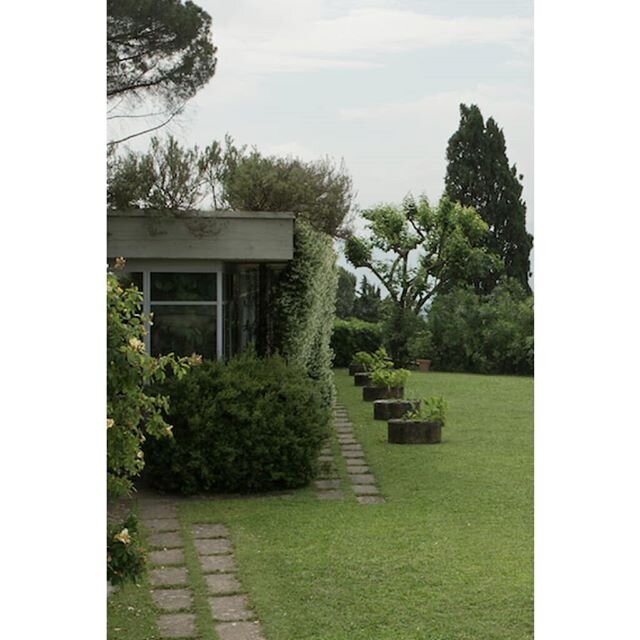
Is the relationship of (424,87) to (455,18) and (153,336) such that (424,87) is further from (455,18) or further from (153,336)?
(153,336)

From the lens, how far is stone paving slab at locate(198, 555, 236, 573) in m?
5.21

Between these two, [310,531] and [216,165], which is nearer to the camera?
[310,531]

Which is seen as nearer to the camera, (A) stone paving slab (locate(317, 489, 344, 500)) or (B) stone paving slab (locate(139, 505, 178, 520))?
(B) stone paving slab (locate(139, 505, 178, 520))

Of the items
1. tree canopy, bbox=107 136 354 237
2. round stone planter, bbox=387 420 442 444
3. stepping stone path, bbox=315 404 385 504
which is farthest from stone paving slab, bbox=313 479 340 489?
tree canopy, bbox=107 136 354 237

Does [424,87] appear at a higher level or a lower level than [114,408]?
higher

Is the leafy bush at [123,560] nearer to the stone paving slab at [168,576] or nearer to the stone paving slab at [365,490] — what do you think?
the stone paving slab at [168,576]

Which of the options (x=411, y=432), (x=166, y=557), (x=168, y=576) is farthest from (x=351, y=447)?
(x=168, y=576)

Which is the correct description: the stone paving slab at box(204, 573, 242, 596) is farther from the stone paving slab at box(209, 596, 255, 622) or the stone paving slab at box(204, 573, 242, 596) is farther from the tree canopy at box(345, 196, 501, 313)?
the tree canopy at box(345, 196, 501, 313)

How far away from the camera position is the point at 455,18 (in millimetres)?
24203

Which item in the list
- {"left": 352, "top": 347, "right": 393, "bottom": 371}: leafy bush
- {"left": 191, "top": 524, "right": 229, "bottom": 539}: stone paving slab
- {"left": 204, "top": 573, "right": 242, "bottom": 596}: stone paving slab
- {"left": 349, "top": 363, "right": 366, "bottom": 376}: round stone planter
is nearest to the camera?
{"left": 204, "top": 573, "right": 242, "bottom": 596}: stone paving slab

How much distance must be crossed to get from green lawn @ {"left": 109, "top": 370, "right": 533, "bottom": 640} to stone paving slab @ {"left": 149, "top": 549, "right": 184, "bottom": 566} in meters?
0.08

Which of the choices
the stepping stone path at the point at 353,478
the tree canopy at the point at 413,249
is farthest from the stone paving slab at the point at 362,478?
the tree canopy at the point at 413,249
